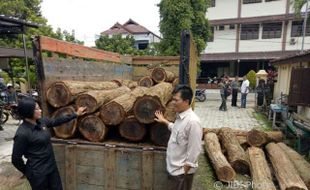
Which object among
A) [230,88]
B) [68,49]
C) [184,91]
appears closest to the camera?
[184,91]

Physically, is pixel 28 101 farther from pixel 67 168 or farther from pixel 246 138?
pixel 246 138

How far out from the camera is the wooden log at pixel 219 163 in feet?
16.7

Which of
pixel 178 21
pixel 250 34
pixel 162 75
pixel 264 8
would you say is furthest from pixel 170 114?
pixel 264 8

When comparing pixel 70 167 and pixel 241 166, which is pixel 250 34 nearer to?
pixel 241 166

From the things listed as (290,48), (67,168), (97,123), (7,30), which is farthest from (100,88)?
(290,48)

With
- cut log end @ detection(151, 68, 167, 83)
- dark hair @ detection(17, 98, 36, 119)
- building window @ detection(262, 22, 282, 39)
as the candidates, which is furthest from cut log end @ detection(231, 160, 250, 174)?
building window @ detection(262, 22, 282, 39)

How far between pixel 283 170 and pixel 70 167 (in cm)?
407

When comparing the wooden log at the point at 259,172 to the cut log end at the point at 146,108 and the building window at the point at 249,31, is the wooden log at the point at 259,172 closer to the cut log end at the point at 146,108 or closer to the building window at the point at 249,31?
the cut log end at the point at 146,108

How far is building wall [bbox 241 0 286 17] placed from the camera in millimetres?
22719

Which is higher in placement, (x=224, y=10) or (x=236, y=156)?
(x=224, y=10)

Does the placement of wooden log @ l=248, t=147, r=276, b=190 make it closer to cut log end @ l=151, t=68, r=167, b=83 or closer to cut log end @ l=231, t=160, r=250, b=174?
cut log end @ l=231, t=160, r=250, b=174

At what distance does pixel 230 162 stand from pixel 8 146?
5.99 meters

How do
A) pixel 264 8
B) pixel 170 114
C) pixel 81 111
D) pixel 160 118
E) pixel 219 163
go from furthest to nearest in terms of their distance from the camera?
1. pixel 264 8
2. pixel 219 163
3. pixel 170 114
4. pixel 81 111
5. pixel 160 118

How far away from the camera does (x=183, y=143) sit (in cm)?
285
